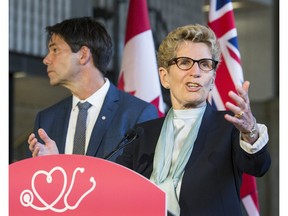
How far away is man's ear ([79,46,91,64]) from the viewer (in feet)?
9.88

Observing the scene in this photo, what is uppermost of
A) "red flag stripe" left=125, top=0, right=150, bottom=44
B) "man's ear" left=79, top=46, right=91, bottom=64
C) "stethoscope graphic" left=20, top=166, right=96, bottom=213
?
"red flag stripe" left=125, top=0, right=150, bottom=44

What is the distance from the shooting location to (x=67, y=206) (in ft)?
6.78

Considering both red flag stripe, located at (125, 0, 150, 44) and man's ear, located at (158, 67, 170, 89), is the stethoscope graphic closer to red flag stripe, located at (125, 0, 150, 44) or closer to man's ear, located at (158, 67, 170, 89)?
man's ear, located at (158, 67, 170, 89)

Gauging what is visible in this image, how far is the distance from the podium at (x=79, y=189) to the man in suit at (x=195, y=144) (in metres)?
0.27

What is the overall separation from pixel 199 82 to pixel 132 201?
0.49m

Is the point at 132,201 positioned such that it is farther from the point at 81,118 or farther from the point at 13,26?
the point at 13,26

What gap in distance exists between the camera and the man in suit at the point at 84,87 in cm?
292

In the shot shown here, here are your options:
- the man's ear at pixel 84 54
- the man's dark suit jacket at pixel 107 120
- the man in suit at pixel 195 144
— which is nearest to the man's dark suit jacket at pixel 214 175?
the man in suit at pixel 195 144

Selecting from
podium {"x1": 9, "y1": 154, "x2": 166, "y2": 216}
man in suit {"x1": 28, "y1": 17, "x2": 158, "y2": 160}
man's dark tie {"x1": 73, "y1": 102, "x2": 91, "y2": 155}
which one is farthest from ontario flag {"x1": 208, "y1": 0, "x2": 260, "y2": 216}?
podium {"x1": 9, "y1": 154, "x2": 166, "y2": 216}

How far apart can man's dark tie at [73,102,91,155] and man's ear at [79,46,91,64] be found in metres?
0.18

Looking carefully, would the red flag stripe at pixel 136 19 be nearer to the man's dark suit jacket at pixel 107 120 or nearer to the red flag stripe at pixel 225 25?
the red flag stripe at pixel 225 25
